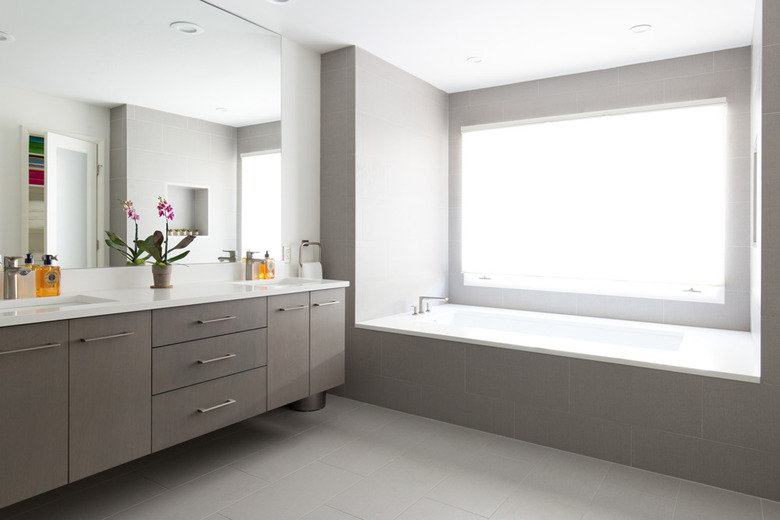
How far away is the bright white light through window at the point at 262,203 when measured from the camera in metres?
3.09

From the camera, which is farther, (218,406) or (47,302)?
(218,406)

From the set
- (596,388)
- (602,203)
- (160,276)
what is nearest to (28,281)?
(160,276)

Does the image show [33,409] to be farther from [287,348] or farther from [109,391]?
[287,348]

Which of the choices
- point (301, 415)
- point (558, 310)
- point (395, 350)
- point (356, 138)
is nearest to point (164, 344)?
point (301, 415)

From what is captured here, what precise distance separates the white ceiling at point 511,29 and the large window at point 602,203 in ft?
1.51

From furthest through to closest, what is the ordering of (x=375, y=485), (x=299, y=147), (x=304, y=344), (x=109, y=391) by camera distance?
(x=299, y=147)
(x=304, y=344)
(x=375, y=485)
(x=109, y=391)

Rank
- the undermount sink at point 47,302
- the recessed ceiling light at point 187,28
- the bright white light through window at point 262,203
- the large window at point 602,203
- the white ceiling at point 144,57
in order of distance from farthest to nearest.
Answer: the large window at point 602,203 < the bright white light through window at point 262,203 < the recessed ceiling light at point 187,28 < the white ceiling at point 144,57 < the undermount sink at point 47,302

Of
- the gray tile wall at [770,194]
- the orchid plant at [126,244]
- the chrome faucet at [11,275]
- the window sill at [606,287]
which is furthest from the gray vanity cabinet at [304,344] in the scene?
the gray tile wall at [770,194]

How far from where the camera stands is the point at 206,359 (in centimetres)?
232

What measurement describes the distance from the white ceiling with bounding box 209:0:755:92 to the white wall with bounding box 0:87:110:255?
1.08m

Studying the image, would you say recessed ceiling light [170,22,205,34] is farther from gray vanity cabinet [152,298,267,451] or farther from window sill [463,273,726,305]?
window sill [463,273,726,305]

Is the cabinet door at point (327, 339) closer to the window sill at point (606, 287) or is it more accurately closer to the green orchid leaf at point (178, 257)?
the green orchid leaf at point (178, 257)

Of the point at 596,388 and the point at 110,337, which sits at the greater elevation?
the point at 110,337

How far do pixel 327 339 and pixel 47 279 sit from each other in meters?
1.44
